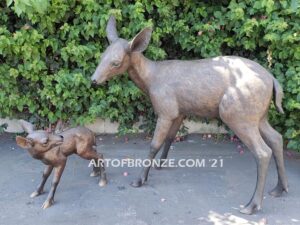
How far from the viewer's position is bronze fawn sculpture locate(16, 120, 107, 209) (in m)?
3.47

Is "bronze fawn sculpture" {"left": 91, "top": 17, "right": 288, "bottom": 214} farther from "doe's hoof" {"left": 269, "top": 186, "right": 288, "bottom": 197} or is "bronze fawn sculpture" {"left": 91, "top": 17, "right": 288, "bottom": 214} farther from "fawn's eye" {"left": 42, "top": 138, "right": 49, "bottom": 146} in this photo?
"fawn's eye" {"left": 42, "top": 138, "right": 49, "bottom": 146}

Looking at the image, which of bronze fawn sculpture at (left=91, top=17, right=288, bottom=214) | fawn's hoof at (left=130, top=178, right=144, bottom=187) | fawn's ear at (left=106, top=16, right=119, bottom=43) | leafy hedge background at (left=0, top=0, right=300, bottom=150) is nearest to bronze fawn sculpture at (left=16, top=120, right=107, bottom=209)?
fawn's hoof at (left=130, top=178, right=144, bottom=187)

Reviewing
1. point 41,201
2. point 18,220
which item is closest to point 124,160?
point 41,201

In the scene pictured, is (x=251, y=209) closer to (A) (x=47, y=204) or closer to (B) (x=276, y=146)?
(B) (x=276, y=146)

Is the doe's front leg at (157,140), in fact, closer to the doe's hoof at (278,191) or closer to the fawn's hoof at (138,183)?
the fawn's hoof at (138,183)

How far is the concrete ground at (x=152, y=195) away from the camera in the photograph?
11.7ft

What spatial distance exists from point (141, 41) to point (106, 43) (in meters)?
1.56

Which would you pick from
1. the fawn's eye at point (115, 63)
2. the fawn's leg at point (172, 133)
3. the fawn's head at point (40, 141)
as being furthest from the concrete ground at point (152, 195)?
the fawn's eye at point (115, 63)

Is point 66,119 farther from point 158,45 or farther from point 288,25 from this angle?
point 288,25

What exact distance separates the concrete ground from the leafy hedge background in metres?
0.73

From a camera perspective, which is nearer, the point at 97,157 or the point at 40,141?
the point at 40,141

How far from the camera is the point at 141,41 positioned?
3.80 metres

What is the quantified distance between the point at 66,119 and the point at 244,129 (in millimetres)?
2836

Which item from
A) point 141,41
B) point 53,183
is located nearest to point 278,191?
point 141,41
